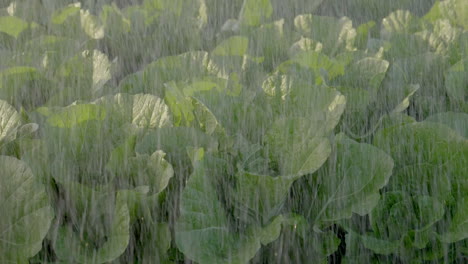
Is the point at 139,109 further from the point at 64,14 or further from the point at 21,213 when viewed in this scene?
the point at 64,14

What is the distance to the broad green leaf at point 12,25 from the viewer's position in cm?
218

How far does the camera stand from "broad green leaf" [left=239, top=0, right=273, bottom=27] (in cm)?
227

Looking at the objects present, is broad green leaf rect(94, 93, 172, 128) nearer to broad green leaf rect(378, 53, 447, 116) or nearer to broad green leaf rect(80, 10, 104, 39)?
broad green leaf rect(378, 53, 447, 116)

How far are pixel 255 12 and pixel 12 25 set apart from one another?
0.93 m

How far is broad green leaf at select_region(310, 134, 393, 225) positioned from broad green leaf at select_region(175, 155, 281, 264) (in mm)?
158

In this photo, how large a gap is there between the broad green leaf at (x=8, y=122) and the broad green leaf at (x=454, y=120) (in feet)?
3.33

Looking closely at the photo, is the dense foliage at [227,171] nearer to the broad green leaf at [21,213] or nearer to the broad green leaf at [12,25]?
the broad green leaf at [21,213]

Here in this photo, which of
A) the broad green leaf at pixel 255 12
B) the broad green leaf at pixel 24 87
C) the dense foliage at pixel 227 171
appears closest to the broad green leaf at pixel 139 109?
the dense foliage at pixel 227 171

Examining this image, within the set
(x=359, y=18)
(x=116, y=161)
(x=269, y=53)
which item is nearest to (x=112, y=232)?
(x=116, y=161)

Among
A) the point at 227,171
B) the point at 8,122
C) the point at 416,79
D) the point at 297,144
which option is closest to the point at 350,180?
the point at 297,144

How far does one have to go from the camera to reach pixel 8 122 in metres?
1.38

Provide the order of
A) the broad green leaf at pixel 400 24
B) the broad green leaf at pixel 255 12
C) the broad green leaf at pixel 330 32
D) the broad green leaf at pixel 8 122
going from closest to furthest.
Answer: the broad green leaf at pixel 8 122
the broad green leaf at pixel 330 32
the broad green leaf at pixel 400 24
the broad green leaf at pixel 255 12

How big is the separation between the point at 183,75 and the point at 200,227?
567 millimetres

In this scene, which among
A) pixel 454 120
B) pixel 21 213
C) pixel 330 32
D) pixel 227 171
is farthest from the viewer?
pixel 330 32
